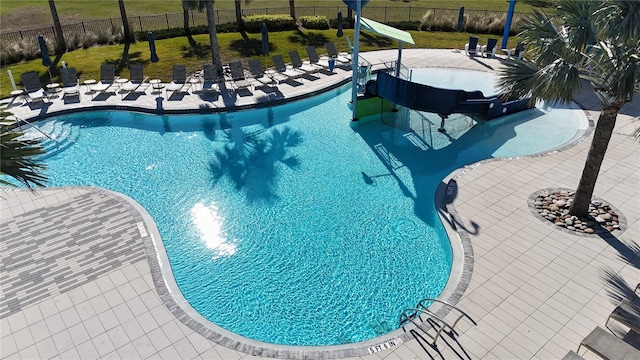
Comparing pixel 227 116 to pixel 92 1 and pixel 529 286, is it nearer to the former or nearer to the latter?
pixel 529 286

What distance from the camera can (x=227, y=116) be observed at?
1819 cm

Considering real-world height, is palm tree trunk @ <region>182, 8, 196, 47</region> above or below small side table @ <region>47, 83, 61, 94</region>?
above

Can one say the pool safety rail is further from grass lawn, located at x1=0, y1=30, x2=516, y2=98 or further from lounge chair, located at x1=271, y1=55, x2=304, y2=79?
grass lawn, located at x1=0, y1=30, x2=516, y2=98

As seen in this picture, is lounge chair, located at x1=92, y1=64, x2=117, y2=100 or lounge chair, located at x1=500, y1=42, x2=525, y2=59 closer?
lounge chair, located at x1=92, y1=64, x2=117, y2=100

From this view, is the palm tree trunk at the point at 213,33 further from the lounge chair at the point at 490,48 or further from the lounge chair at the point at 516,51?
the lounge chair at the point at 516,51

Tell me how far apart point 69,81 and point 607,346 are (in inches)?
858

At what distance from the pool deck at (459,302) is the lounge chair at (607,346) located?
507 millimetres

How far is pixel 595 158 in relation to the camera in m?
10.3

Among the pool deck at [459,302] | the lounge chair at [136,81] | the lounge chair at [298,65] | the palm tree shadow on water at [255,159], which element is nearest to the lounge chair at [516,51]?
the lounge chair at [298,65]

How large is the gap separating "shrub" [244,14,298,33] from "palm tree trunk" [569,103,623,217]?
77.8ft

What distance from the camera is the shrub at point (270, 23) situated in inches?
1160

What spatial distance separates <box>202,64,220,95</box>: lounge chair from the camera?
64.6 ft

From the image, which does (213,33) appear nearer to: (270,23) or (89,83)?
(89,83)

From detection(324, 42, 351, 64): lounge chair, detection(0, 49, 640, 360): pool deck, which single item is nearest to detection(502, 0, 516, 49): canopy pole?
detection(324, 42, 351, 64): lounge chair
